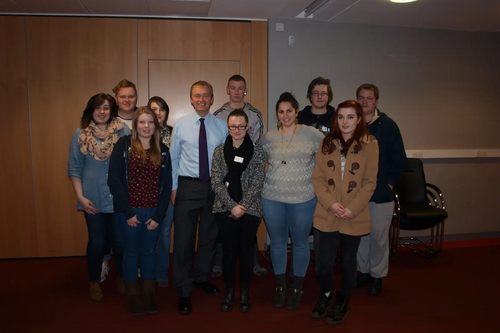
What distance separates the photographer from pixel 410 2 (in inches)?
137

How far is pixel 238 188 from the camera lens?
8.55 feet

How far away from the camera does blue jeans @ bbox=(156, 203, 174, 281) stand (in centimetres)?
308

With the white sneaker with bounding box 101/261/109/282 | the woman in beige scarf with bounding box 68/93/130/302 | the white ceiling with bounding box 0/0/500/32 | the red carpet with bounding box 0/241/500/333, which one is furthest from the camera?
the white ceiling with bounding box 0/0/500/32

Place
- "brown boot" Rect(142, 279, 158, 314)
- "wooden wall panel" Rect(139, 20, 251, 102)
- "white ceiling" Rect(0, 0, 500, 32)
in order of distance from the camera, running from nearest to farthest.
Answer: "brown boot" Rect(142, 279, 158, 314)
"white ceiling" Rect(0, 0, 500, 32)
"wooden wall panel" Rect(139, 20, 251, 102)

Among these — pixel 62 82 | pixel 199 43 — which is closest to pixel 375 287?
pixel 199 43

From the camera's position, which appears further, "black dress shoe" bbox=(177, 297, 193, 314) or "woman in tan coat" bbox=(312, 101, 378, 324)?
"black dress shoe" bbox=(177, 297, 193, 314)

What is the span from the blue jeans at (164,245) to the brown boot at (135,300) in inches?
21.1

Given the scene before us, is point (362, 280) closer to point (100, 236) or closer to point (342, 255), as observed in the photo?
point (342, 255)

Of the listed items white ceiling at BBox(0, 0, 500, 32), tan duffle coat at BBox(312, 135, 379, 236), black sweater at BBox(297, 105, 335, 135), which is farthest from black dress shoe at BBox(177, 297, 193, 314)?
white ceiling at BBox(0, 0, 500, 32)

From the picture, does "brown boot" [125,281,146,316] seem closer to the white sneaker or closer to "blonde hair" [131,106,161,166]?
the white sneaker

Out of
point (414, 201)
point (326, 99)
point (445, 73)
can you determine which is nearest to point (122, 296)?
point (326, 99)

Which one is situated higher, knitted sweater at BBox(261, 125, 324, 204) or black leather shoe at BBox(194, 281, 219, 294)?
knitted sweater at BBox(261, 125, 324, 204)

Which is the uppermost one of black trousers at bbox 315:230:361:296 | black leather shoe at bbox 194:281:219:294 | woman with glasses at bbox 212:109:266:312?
woman with glasses at bbox 212:109:266:312

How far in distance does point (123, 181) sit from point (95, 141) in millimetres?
525
